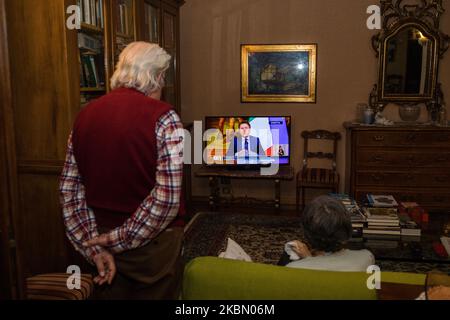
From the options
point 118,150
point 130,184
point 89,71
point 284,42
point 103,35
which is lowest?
point 130,184

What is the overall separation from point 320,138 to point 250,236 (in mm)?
1657

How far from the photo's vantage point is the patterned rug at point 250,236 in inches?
139

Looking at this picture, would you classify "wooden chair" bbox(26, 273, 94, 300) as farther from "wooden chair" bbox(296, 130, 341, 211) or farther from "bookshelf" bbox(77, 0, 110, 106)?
"wooden chair" bbox(296, 130, 341, 211)

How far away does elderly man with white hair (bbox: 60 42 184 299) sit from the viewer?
60.9 inches

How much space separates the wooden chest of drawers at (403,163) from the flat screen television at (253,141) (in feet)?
2.39

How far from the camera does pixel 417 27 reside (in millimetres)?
4977

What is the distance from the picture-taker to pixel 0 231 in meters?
1.62

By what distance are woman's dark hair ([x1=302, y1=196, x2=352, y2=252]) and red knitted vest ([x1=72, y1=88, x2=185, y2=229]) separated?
0.59m

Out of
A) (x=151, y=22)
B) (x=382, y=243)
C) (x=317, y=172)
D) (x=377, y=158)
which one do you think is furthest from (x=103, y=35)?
(x=377, y=158)

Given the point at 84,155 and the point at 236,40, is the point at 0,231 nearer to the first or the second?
the point at 84,155

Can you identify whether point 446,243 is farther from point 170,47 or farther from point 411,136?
point 170,47

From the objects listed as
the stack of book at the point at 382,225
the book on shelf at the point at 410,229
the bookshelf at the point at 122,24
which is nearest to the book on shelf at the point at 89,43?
the bookshelf at the point at 122,24

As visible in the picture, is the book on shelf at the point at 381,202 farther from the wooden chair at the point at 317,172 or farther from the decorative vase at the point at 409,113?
the decorative vase at the point at 409,113
